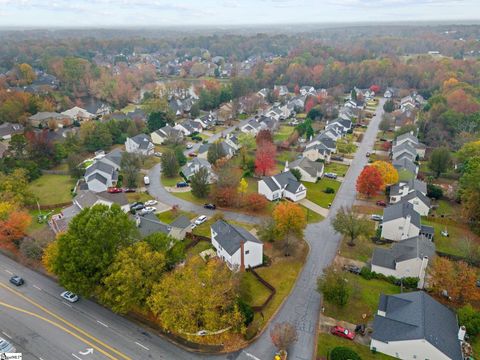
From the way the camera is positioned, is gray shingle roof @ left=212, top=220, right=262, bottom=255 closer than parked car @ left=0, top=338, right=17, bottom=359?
No

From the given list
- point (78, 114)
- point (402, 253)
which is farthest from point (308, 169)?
point (78, 114)

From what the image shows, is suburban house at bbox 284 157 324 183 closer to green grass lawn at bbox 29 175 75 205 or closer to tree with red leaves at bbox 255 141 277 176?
tree with red leaves at bbox 255 141 277 176

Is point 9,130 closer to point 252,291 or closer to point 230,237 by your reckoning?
point 230,237

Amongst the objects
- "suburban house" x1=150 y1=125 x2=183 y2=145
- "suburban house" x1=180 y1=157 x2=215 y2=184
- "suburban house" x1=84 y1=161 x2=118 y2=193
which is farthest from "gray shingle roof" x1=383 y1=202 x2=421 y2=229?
"suburban house" x1=150 y1=125 x2=183 y2=145

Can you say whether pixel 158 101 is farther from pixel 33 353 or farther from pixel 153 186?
pixel 33 353

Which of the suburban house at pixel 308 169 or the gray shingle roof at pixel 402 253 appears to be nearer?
the gray shingle roof at pixel 402 253

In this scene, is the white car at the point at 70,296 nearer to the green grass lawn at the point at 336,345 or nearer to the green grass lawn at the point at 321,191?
the green grass lawn at the point at 336,345

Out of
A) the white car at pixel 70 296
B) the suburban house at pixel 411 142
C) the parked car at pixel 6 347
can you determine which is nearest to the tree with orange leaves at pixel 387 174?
the suburban house at pixel 411 142
